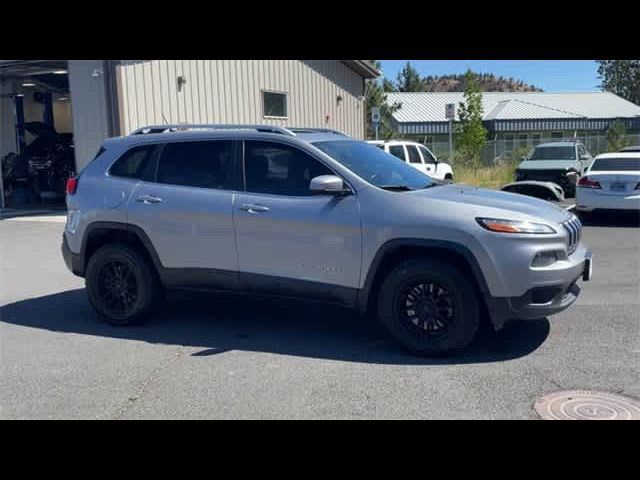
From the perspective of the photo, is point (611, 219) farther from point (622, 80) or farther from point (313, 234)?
point (622, 80)

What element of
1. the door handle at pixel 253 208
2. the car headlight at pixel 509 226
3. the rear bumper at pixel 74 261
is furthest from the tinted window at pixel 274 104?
the car headlight at pixel 509 226

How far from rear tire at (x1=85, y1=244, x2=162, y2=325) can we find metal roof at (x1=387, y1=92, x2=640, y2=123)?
44342 millimetres

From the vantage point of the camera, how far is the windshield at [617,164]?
44.0 feet

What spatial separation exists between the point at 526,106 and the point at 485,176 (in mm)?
29271

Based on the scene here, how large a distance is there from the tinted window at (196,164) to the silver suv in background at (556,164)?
532 inches

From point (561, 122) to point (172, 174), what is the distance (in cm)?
4636

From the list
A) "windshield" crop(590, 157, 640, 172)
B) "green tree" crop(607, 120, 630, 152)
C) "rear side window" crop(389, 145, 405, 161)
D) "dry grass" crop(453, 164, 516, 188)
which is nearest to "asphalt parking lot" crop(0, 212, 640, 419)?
"windshield" crop(590, 157, 640, 172)

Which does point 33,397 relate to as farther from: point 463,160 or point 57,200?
point 463,160

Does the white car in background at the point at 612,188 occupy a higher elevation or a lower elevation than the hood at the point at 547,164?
lower

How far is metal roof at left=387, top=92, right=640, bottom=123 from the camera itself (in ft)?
161

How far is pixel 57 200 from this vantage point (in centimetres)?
1873

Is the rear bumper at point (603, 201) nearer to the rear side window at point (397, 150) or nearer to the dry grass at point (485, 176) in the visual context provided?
the rear side window at point (397, 150)

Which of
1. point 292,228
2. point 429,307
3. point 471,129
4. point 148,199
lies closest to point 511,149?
point 471,129

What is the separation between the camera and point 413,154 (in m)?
18.1
